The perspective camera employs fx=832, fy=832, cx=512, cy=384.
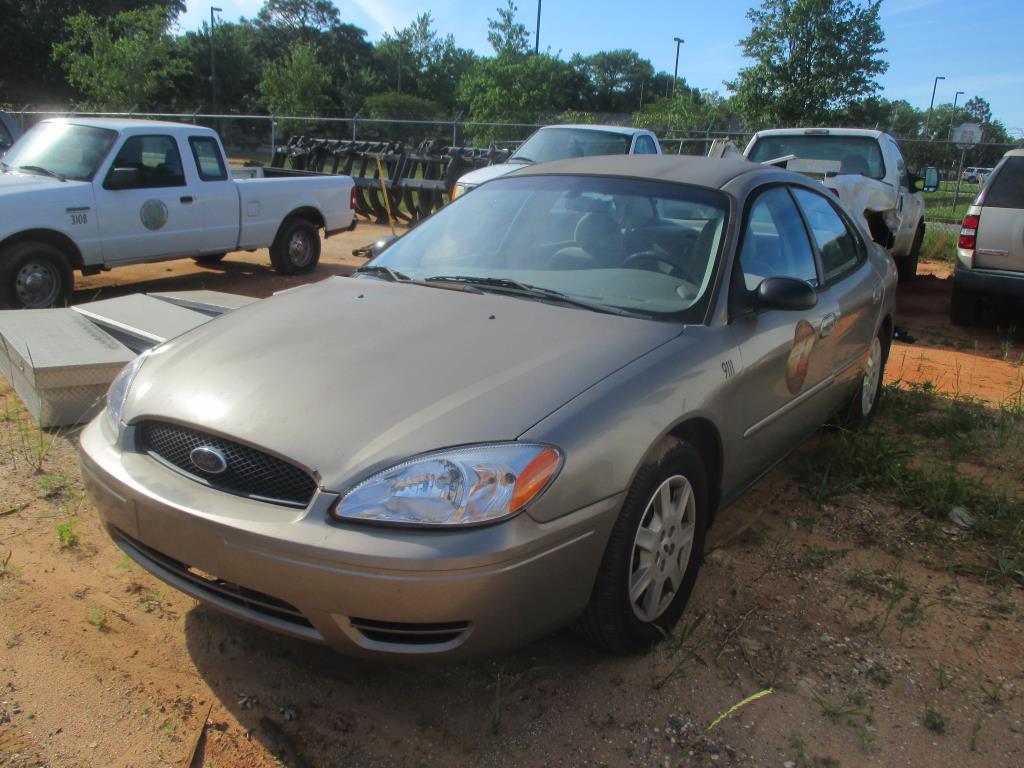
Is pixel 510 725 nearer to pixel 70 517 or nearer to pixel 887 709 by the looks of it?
pixel 887 709

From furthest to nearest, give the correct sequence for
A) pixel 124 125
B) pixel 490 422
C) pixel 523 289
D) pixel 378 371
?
pixel 124 125 < pixel 523 289 < pixel 378 371 < pixel 490 422

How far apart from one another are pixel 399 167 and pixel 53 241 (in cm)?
951

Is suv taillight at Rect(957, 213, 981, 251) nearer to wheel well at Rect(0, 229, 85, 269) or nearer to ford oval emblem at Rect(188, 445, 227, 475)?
ford oval emblem at Rect(188, 445, 227, 475)

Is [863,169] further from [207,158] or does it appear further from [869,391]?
[207,158]

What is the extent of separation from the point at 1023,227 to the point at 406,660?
7.53 m

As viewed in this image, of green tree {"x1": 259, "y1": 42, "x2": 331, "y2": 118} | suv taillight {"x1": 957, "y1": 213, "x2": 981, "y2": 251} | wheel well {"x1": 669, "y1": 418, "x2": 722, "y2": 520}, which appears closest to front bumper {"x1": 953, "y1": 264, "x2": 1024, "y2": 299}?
suv taillight {"x1": 957, "y1": 213, "x2": 981, "y2": 251}

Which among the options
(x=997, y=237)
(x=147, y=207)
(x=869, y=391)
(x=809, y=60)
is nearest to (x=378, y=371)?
(x=869, y=391)

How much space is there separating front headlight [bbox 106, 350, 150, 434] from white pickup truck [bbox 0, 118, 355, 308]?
521cm

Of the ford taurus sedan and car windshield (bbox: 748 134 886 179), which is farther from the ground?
car windshield (bbox: 748 134 886 179)

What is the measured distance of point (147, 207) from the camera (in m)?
8.20

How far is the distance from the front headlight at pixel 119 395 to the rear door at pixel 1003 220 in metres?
7.54

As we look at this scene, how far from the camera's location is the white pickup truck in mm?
7320

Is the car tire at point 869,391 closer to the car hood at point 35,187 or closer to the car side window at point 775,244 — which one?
the car side window at point 775,244

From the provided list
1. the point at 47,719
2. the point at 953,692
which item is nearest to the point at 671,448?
the point at 953,692
